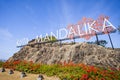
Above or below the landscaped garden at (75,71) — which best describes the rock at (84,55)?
above

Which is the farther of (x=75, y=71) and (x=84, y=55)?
(x=84, y=55)

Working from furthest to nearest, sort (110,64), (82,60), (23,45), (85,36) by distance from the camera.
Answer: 1. (23,45)
2. (85,36)
3. (82,60)
4. (110,64)

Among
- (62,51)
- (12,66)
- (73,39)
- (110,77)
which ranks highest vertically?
(73,39)

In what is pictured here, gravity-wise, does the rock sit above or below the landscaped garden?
above

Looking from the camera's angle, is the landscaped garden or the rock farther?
the rock

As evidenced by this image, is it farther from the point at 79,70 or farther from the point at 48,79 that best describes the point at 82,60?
the point at 48,79

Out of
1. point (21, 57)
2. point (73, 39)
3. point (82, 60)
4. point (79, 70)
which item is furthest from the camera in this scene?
point (21, 57)

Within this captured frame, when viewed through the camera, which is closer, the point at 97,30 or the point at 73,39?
the point at 97,30

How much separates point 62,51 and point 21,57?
9893 millimetres

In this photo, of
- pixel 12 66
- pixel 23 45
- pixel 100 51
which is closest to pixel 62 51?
pixel 100 51

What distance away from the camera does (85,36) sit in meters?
25.1

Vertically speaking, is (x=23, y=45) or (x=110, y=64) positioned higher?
(x=23, y=45)

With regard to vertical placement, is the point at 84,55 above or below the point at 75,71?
above

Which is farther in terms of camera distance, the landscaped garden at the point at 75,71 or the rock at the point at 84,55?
the rock at the point at 84,55
